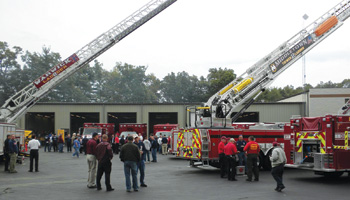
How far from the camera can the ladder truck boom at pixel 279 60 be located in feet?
66.5

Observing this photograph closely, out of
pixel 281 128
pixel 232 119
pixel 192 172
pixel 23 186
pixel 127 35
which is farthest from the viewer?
pixel 127 35

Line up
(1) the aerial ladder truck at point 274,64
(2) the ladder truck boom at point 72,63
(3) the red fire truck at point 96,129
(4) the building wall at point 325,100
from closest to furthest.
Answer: (1) the aerial ladder truck at point 274,64, (2) the ladder truck boom at point 72,63, (3) the red fire truck at point 96,129, (4) the building wall at point 325,100

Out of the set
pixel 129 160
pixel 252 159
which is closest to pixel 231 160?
pixel 252 159

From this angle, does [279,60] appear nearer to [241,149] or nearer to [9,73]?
[241,149]

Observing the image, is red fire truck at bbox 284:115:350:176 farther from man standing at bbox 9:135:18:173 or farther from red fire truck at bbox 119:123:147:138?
red fire truck at bbox 119:123:147:138

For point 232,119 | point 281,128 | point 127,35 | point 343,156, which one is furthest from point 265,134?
point 127,35

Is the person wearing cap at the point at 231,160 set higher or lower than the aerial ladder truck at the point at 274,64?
lower

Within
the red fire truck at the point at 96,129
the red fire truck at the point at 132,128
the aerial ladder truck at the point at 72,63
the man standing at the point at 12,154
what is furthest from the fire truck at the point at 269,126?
the red fire truck at the point at 96,129

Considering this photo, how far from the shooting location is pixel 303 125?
47.8ft

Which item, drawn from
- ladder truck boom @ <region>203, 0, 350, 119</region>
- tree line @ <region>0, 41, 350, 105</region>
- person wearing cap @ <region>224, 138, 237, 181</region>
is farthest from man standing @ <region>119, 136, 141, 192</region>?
tree line @ <region>0, 41, 350, 105</region>

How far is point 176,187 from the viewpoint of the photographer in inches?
A: 482

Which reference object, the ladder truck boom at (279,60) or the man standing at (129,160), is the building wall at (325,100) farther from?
the man standing at (129,160)

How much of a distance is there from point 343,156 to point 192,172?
Answer: 6342mm

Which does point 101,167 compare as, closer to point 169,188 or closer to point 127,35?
point 169,188
